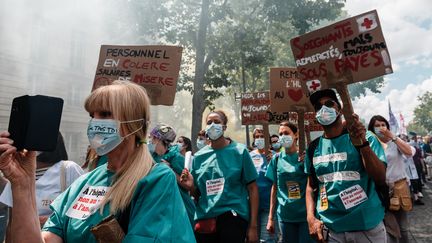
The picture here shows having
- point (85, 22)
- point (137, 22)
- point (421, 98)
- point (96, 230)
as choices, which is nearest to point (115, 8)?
point (137, 22)

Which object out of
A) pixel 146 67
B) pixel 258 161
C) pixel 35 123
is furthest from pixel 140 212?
pixel 258 161

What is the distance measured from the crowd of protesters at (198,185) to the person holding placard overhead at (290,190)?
1 centimetres

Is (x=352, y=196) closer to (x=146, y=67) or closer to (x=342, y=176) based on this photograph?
(x=342, y=176)

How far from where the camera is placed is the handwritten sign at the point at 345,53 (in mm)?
3305

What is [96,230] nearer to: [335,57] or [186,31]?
[335,57]

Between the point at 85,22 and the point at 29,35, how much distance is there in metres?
3.25

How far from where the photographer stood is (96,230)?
1.33 m

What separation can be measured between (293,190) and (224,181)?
3.09ft

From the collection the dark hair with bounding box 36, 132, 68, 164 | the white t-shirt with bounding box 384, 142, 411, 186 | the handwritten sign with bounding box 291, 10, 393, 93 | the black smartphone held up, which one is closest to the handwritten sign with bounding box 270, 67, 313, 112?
the white t-shirt with bounding box 384, 142, 411, 186

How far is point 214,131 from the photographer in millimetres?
3863

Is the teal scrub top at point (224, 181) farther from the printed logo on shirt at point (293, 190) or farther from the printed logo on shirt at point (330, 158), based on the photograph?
the printed logo on shirt at point (330, 158)

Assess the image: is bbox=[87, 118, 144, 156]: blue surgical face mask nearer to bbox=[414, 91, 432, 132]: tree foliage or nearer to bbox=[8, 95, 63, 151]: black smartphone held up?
bbox=[8, 95, 63, 151]: black smartphone held up

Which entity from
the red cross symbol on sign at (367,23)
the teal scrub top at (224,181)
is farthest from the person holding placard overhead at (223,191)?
the red cross symbol on sign at (367,23)

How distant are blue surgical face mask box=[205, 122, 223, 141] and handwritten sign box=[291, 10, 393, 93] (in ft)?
3.11
